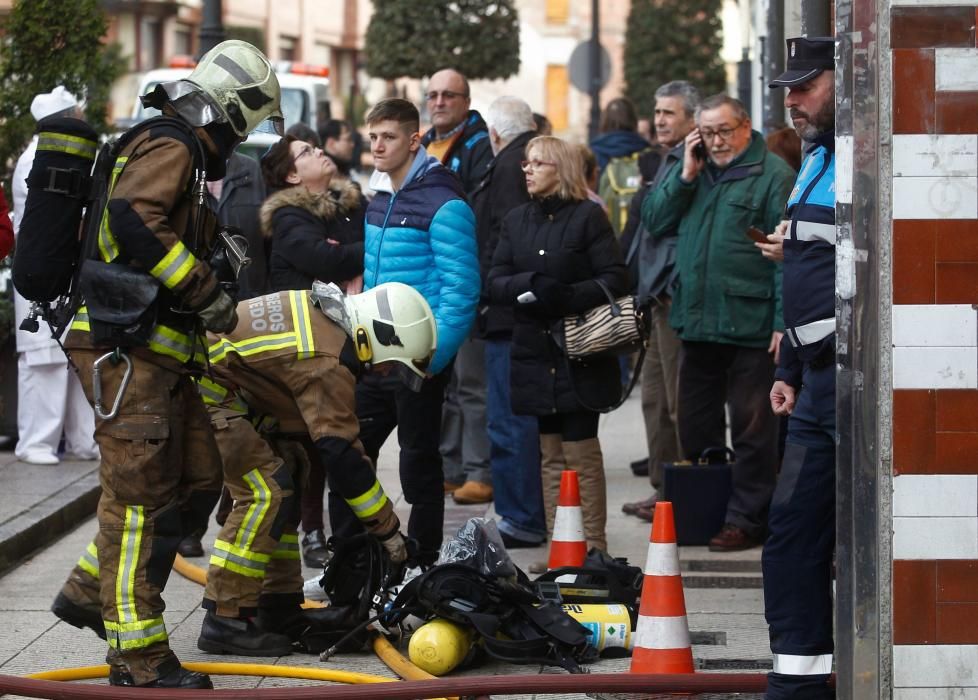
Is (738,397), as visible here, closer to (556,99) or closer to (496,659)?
(496,659)

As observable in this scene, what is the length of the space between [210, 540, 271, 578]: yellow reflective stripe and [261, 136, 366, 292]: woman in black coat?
1994mm

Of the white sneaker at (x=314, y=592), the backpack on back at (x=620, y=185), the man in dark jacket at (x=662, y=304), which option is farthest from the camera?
the backpack on back at (x=620, y=185)

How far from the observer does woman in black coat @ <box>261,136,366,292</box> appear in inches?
304

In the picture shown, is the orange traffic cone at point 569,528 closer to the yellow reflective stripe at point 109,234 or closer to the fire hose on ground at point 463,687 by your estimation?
the fire hose on ground at point 463,687

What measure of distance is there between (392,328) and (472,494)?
3301mm

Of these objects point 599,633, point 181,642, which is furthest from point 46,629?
point 599,633

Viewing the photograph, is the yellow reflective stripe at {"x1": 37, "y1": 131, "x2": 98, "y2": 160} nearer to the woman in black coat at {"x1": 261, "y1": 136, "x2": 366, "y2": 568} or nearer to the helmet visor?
the helmet visor

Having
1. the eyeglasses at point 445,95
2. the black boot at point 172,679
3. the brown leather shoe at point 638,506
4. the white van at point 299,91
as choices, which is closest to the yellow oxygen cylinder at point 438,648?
the black boot at point 172,679

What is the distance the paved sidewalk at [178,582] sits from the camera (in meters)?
5.95

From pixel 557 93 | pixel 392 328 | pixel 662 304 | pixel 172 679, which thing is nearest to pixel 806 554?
pixel 392 328

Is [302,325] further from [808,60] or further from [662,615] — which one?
[808,60]

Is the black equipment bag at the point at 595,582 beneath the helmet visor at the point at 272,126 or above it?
beneath

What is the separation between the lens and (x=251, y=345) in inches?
230

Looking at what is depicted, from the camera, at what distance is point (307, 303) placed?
5.93m
